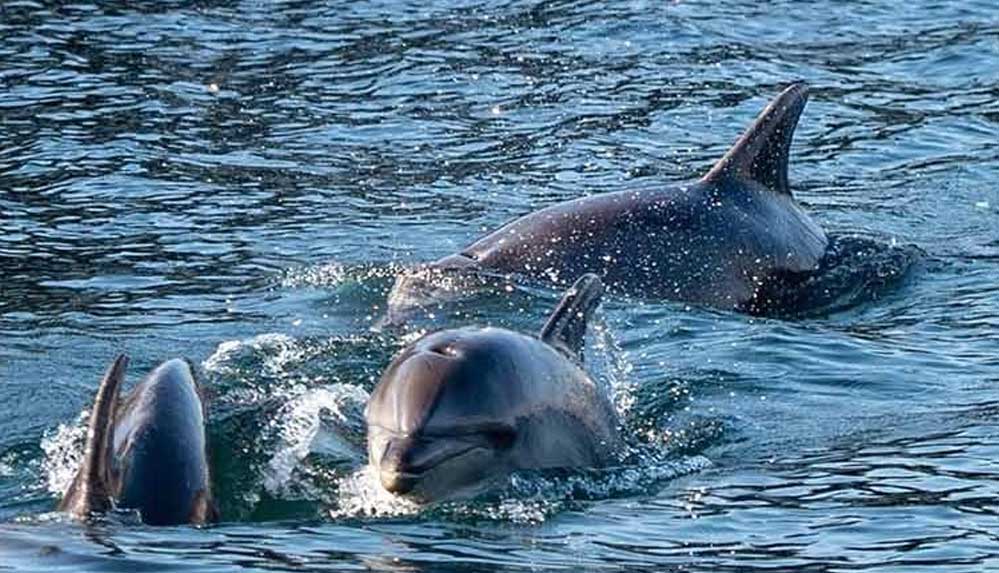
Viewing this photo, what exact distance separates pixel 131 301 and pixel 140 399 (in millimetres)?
5833

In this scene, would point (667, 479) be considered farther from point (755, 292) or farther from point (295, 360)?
point (755, 292)

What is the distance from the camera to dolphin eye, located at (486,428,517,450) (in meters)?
9.70

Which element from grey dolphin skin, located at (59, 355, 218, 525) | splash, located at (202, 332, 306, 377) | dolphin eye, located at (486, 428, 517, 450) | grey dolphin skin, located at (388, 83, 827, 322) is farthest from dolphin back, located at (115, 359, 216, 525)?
grey dolphin skin, located at (388, 83, 827, 322)

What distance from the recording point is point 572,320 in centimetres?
1098

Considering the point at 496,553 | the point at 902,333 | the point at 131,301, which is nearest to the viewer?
the point at 496,553

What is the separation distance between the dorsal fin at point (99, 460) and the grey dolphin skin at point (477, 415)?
3.63 ft

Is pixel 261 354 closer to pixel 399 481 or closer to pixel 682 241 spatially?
pixel 682 241

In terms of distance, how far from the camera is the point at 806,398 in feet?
40.4

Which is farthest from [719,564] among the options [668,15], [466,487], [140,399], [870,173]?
[668,15]

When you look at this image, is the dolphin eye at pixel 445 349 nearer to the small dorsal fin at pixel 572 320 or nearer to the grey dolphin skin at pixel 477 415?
the grey dolphin skin at pixel 477 415

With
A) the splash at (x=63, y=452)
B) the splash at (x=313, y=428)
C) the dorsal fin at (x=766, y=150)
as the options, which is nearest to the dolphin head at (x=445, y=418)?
the splash at (x=313, y=428)

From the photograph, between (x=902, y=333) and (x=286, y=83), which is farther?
(x=286, y=83)

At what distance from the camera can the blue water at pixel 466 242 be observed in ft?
31.4

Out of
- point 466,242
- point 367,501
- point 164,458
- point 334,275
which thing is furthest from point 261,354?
point 466,242
